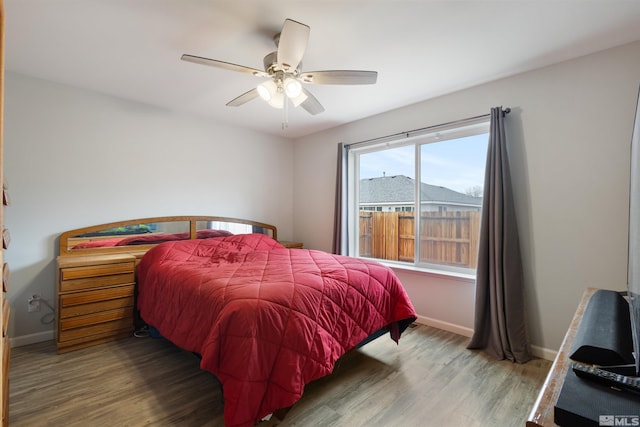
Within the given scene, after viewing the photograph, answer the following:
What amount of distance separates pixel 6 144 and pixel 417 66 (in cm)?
359

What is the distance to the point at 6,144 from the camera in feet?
8.36

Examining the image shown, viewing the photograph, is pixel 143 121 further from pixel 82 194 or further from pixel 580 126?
pixel 580 126

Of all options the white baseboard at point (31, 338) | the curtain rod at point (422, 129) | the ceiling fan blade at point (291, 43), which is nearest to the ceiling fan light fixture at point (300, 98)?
the ceiling fan blade at point (291, 43)

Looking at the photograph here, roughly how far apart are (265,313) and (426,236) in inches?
89.5

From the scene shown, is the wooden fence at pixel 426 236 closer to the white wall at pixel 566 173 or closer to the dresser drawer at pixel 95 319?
the white wall at pixel 566 173

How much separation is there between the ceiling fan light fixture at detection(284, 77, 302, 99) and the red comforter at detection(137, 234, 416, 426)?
129cm

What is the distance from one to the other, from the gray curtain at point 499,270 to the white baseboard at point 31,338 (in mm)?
3856

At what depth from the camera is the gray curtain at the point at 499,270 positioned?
2406mm

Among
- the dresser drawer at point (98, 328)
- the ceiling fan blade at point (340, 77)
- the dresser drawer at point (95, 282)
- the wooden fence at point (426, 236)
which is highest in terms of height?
the ceiling fan blade at point (340, 77)

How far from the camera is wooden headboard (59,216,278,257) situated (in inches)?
111

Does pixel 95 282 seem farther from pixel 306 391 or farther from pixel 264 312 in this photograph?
pixel 306 391

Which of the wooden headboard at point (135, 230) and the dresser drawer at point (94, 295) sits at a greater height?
the wooden headboard at point (135, 230)

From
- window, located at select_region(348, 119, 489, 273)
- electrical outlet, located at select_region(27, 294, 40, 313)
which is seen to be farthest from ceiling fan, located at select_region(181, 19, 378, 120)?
electrical outlet, located at select_region(27, 294, 40, 313)

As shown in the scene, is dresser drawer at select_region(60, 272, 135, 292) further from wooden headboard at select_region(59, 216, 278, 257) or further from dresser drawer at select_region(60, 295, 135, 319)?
wooden headboard at select_region(59, 216, 278, 257)
